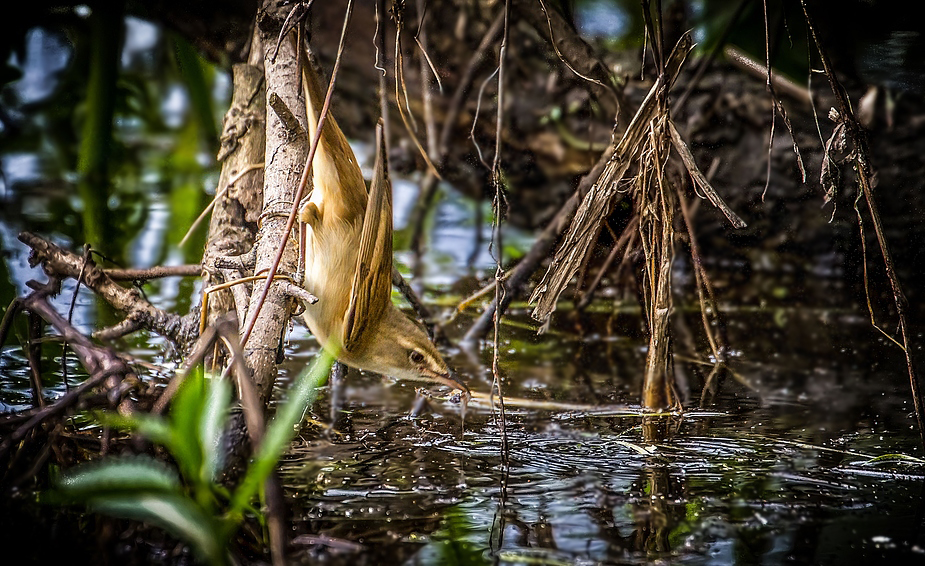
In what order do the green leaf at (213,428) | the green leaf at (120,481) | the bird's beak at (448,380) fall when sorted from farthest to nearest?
the bird's beak at (448,380), the green leaf at (213,428), the green leaf at (120,481)

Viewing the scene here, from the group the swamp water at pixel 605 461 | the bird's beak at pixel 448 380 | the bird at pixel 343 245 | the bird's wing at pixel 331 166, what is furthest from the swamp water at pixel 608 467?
the bird's wing at pixel 331 166

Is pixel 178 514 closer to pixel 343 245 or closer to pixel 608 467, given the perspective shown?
pixel 343 245

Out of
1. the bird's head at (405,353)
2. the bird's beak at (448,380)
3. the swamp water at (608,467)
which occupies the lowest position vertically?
the swamp water at (608,467)

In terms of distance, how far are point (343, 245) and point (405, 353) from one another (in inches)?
10.8

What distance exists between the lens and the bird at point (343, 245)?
140 centimetres

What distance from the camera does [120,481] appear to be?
98cm

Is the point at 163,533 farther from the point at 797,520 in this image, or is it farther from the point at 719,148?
the point at 719,148

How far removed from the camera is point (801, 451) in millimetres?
1491

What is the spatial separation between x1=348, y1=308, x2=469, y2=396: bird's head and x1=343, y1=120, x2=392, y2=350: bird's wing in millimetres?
85

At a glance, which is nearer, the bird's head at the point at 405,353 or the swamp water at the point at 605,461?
the swamp water at the point at 605,461

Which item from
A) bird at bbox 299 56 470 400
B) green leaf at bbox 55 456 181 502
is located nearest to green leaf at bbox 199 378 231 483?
green leaf at bbox 55 456 181 502

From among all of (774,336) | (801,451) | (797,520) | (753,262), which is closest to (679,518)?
(797,520)

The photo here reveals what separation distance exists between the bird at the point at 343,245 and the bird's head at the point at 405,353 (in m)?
0.02

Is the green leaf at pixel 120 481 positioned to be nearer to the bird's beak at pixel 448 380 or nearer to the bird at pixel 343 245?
the bird at pixel 343 245
